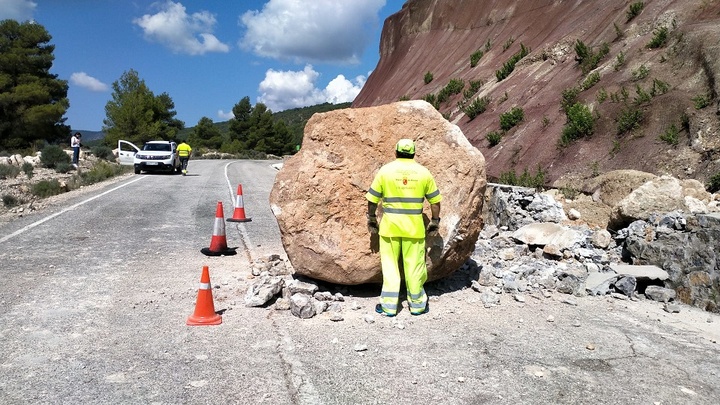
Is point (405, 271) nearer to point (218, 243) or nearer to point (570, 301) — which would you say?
point (570, 301)

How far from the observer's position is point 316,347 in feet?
15.3

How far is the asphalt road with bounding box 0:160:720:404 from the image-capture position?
3820 millimetres

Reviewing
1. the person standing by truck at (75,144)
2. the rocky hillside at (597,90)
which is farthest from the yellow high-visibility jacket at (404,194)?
the person standing by truck at (75,144)

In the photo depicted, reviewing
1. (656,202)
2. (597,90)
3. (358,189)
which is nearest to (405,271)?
(358,189)

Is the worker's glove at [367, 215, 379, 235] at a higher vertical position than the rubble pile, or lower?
higher

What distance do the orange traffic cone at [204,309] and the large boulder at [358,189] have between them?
1261mm

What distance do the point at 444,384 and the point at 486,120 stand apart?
1902cm

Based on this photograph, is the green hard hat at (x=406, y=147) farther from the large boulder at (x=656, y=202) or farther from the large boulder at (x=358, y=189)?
the large boulder at (x=656, y=202)

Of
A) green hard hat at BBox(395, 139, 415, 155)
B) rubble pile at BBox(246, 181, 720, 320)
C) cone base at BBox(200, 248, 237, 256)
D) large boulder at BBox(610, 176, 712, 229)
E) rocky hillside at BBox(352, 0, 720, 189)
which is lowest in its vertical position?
cone base at BBox(200, 248, 237, 256)

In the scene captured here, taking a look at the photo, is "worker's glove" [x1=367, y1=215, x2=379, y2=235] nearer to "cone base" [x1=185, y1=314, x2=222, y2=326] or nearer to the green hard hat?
the green hard hat

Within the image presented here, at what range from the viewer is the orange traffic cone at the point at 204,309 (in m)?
5.10

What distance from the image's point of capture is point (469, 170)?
20.2ft

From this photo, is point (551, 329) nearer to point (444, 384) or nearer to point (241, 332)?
point (444, 384)

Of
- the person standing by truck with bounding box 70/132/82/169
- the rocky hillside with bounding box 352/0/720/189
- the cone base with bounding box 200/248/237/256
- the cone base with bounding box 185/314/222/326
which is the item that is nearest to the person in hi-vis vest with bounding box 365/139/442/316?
the cone base with bounding box 185/314/222/326
